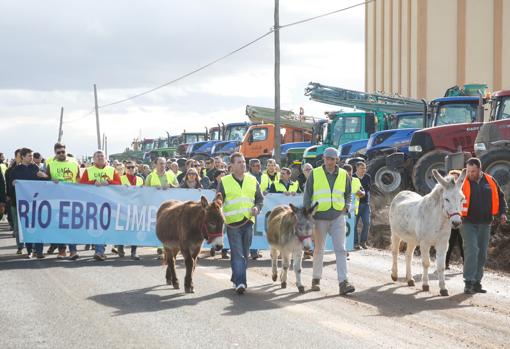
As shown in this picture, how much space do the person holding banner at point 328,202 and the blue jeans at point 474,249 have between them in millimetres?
1749

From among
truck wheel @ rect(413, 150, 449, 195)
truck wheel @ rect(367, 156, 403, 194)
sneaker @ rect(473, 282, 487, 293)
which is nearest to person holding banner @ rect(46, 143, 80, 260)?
sneaker @ rect(473, 282, 487, 293)

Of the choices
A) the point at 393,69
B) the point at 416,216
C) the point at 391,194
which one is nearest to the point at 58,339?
the point at 416,216

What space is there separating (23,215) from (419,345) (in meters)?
10.0

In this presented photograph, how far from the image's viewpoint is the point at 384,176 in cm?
2353

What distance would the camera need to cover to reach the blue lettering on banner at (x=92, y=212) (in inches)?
637

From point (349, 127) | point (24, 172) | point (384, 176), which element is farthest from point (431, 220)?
point (349, 127)

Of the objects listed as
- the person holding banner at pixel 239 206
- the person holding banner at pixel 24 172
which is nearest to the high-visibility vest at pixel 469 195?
the person holding banner at pixel 239 206

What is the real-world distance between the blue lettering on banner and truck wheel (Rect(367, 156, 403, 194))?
677 cm

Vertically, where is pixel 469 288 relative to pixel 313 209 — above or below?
below

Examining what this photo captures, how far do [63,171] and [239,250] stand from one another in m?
5.97

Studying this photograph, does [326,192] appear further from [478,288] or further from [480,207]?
[478,288]

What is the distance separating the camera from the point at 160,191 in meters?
17.0

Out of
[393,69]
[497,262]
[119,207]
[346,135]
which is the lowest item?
[497,262]

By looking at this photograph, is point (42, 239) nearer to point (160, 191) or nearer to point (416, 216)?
point (160, 191)
